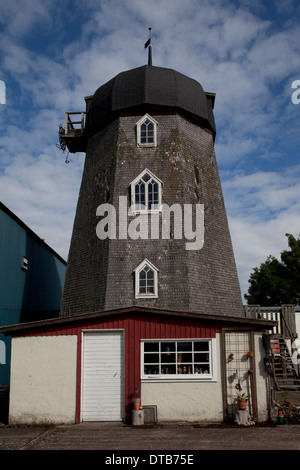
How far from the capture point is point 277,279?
33500 mm

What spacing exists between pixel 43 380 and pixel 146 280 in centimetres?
479

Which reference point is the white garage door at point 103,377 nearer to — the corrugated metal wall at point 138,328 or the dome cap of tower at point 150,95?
the corrugated metal wall at point 138,328

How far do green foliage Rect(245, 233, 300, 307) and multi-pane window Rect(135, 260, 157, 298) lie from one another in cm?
1887

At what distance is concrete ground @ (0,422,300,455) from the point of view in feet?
25.9

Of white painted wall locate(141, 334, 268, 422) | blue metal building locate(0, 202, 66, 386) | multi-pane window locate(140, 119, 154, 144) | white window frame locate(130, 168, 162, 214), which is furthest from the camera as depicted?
blue metal building locate(0, 202, 66, 386)

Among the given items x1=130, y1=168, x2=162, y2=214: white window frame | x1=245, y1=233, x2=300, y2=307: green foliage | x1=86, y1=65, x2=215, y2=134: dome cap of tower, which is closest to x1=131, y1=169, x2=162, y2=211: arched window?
x1=130, y1=168, x2=162, y2=214: white window frame

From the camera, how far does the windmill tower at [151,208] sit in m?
14.1

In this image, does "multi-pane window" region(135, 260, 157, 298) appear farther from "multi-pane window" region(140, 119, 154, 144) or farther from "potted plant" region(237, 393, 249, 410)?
"multi-pane window" region(140, 119, 154, 144)

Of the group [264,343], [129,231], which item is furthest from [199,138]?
[264,343]

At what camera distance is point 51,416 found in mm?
10328

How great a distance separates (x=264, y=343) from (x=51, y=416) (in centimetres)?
535

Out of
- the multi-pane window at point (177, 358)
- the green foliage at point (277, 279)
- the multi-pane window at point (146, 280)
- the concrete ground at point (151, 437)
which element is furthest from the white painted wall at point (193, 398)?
the green foliage at point (277, 279)
